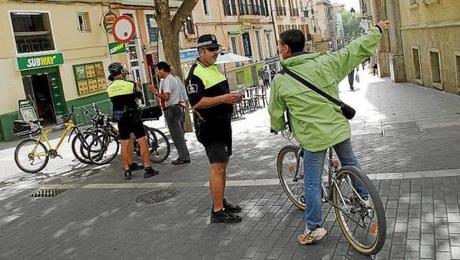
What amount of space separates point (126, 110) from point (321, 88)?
13.5 ft

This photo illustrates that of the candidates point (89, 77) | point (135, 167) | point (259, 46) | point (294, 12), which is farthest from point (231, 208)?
point (294, 12)

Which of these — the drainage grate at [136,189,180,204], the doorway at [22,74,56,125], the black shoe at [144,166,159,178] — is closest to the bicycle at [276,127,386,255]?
the drainage grate at [136,189,180,204]

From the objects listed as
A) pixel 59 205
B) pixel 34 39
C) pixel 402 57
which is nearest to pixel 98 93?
pixel 34 39

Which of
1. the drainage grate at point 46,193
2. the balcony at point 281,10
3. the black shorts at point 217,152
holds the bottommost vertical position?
the drainage grate at point 46,193

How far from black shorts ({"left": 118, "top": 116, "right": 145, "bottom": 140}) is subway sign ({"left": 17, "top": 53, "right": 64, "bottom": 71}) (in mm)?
11339

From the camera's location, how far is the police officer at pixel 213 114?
196 inches

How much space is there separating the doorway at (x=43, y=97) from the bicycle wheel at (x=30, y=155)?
33.1 ft

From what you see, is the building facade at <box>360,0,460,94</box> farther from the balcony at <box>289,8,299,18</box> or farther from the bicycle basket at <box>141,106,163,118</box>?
the balcony at <box>289,8,299,18</box>

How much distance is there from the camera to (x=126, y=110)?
742 centimetres

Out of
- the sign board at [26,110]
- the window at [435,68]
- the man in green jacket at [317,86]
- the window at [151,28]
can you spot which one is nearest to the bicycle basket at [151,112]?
the man in green jacket at [317,86]

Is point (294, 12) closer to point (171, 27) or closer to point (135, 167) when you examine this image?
point (171, 27)

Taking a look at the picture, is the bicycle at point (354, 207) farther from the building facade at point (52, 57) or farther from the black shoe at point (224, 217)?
the building facade at point (52, 57)

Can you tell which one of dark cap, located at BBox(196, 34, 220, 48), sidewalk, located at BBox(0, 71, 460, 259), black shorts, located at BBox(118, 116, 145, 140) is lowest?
sidewalk, located at BBox(0, 71, 460, 259)

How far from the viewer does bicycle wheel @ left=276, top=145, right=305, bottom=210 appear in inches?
197
